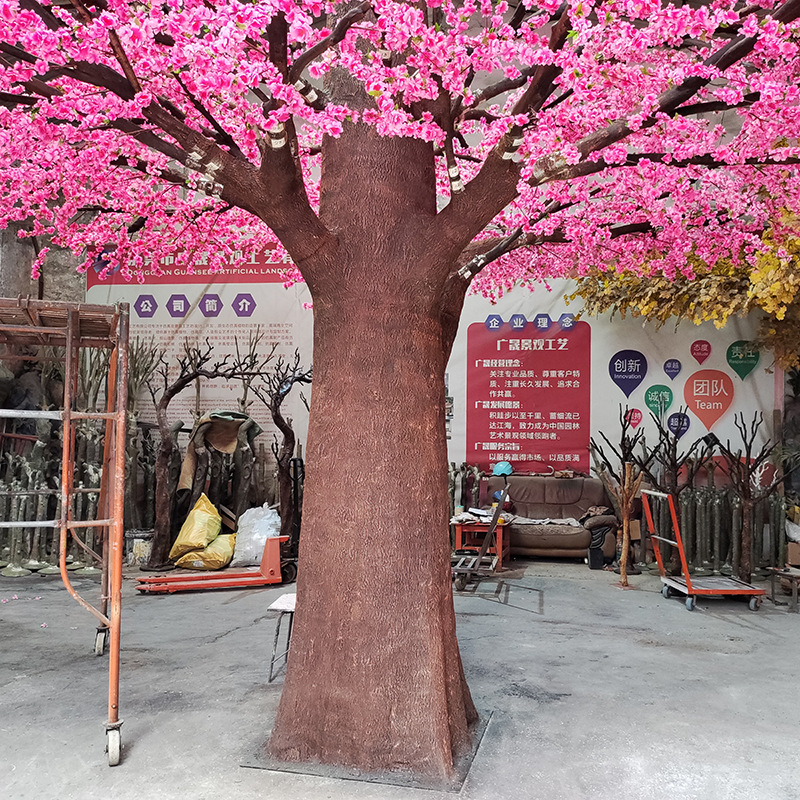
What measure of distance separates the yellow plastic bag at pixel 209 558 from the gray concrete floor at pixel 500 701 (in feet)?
3.44

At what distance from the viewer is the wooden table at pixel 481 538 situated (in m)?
7.71

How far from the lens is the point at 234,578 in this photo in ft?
22.9

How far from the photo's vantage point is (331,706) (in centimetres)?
315

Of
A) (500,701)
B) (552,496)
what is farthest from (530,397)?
(500,701)

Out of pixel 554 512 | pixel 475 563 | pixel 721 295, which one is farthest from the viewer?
pixel 554 512

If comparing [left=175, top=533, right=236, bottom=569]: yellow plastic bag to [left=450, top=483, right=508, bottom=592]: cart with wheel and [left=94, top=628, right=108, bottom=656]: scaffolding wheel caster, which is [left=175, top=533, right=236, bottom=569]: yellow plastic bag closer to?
[left=450, top=483, right=508, bottom=592]: cart with wheel

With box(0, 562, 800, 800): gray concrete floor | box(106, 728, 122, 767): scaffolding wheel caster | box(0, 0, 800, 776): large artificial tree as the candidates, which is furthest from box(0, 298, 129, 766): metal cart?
box(0, 0, 800, 776): large artificial tree

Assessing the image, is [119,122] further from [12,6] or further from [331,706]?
[331,706]

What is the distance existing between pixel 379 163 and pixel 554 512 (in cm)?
600

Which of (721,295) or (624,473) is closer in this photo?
(721,295)

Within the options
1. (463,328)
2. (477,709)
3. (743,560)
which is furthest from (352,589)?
(463,328)

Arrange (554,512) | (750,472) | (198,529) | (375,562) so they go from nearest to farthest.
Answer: (375,562) < (750,472) < (198,529) < (554,512)

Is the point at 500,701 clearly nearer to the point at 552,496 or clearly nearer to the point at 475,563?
the point at 475,563

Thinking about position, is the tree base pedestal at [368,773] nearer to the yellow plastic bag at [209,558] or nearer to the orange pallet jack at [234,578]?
the orange pallet jack at [234,578]
